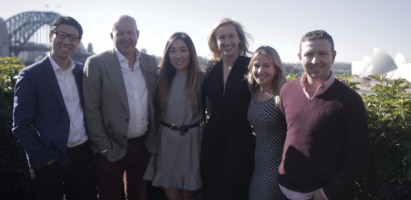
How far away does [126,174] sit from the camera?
2838 mm

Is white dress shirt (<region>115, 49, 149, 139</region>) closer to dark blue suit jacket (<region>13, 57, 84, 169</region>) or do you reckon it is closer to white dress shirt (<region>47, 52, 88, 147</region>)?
white dress shirt (<region>47, 52, 88, 147</region>)

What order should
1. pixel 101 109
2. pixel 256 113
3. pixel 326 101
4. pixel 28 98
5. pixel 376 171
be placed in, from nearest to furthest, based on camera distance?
pixel 326 101
pixel 376 171
pixel 28 98
pixel 256 113
pixel 101 109

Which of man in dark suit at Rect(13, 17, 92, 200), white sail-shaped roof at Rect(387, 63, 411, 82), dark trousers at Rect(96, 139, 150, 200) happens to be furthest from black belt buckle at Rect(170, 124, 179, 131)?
white sail-shaped roof at Rect(387, 63, 411, 82)

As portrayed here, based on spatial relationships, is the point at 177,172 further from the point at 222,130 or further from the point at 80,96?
the point at 80,96

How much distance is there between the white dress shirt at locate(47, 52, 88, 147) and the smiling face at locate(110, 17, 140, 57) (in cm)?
54

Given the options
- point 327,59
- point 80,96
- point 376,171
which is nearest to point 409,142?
point 376,171

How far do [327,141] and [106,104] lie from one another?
210cm

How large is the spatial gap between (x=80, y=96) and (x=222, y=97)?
150 centimetres

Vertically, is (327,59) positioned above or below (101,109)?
above

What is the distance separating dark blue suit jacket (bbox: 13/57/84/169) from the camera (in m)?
2.13

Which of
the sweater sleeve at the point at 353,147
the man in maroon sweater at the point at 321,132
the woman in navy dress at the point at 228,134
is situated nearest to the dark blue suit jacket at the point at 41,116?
the woman in navy dress at the point at 228,134

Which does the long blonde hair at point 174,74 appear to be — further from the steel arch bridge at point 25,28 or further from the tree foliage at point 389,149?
the steel arch bridge at point 25,28

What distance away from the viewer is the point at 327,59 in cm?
177

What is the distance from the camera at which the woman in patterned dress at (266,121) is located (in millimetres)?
2236
